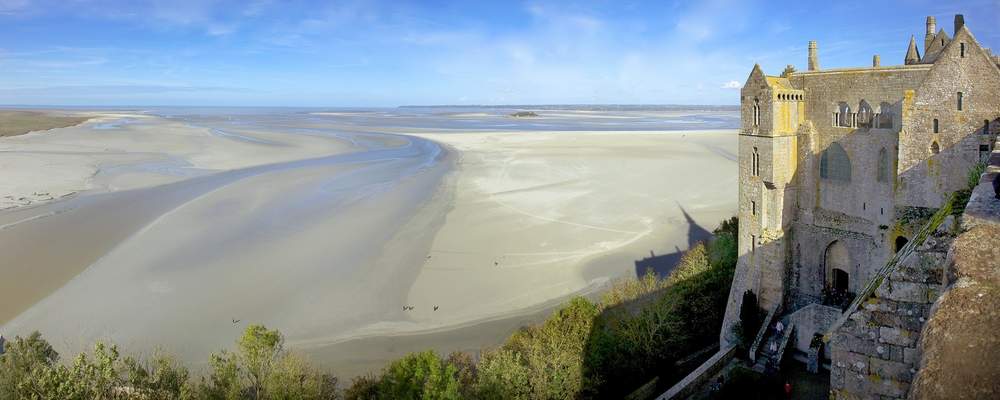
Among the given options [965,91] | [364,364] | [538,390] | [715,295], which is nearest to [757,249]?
[715,295]

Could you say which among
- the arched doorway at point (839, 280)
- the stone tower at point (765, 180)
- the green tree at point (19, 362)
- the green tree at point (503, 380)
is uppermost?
the stone tower at point (765, 180)

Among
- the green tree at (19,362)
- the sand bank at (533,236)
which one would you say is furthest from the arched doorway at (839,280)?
the green tree at (19,362)

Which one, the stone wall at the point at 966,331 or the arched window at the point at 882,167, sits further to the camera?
the arched window at the point at 882,167

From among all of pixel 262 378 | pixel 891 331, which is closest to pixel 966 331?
pixel 891 331

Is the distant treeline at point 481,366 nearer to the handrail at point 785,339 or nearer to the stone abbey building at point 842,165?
the stone abbey building at point 842,165

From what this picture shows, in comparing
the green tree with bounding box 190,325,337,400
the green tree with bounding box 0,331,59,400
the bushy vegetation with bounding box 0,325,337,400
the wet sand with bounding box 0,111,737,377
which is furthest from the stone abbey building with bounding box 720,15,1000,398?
the green tree with bounding box 0,331,59,400

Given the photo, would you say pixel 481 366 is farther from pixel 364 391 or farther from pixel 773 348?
pixel 773 348

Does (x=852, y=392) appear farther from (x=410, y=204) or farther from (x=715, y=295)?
(x=410, y=204)
